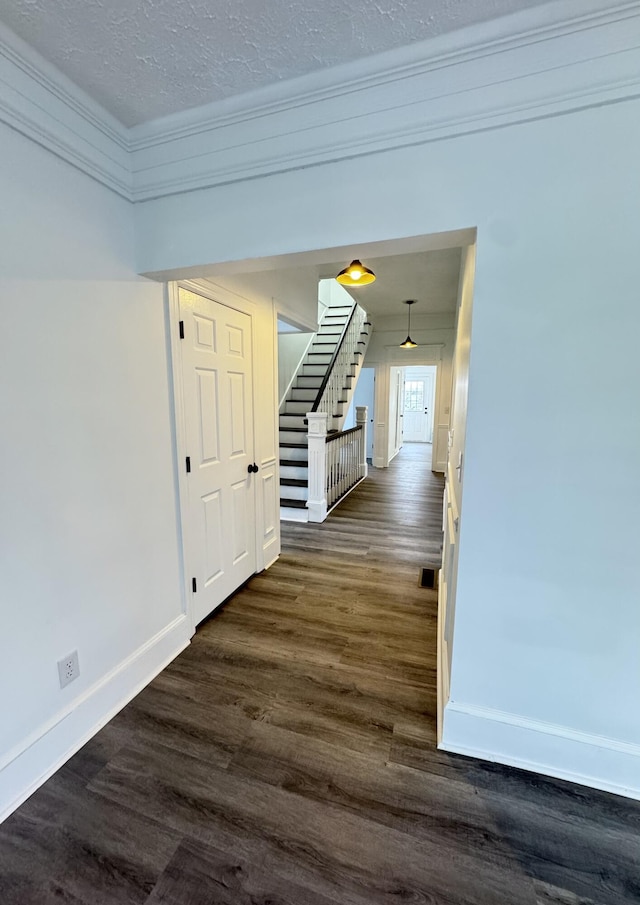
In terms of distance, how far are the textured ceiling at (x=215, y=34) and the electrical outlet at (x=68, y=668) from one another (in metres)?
2.12

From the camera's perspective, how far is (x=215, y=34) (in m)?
1.15

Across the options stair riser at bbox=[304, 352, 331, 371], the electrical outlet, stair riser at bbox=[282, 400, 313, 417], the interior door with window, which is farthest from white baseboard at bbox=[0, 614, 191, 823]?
the interior door with window

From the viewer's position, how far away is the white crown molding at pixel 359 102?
109cm

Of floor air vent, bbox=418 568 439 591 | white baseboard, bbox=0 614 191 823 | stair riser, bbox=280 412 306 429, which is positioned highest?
stair riser, bbox=280 412 306 429

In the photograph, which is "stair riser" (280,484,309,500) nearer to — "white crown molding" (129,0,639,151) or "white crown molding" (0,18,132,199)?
"white crown molding" (0,18,132,199)

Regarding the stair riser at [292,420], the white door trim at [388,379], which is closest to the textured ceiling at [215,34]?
the stair riser at [292,420]

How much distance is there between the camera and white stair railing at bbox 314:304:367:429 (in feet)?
17.2

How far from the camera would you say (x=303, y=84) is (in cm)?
132

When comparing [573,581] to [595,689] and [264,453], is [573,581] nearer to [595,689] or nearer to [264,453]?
[595,689]

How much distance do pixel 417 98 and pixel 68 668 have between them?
96.1 inches

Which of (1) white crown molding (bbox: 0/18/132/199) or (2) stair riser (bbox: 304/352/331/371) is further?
(2) stair riser (bbox: 304/352/331/371)

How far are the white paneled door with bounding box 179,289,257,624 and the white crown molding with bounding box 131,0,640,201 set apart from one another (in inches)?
26.7

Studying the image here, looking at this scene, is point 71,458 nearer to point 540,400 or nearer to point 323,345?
point 540,400

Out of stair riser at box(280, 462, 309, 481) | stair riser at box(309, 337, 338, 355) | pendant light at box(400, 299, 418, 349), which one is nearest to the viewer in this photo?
stair riser at box(280, 462, 309, 481)
